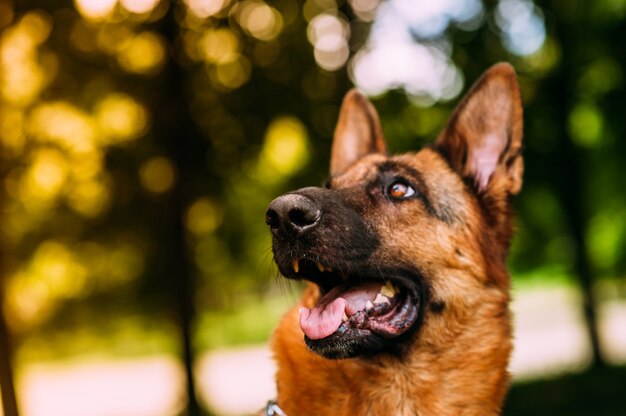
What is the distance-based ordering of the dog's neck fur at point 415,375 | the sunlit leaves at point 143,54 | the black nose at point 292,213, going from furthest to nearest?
1. the sunlit leaves at point 143,54
2. the dog's neck fur at point 415,375
3. the black nose at point 292,213

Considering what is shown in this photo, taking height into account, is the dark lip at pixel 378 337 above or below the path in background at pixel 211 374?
above

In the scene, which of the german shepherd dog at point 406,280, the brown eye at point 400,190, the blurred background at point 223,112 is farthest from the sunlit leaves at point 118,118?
the brown eye at point 400,190

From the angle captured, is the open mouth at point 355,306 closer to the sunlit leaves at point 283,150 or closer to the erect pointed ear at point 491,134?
the erect pointed ear at point 491,134

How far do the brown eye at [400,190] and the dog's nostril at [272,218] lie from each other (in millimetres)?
868

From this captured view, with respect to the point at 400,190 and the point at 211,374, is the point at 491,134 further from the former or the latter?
the point at 211,374

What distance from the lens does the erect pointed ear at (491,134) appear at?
386 centimetres

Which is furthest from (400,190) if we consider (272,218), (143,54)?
(143,54)

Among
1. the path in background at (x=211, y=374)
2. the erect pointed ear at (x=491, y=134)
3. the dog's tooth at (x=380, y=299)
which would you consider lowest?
the path in background at (x=211, y=374)

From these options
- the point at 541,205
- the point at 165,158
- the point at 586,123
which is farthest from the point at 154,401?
the point at 586,123

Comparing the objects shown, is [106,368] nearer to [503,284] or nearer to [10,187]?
[10,187]

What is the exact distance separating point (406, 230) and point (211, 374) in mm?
17373

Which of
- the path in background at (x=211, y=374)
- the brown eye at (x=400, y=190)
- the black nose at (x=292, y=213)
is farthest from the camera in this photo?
the path in background at (x=211, y=374)

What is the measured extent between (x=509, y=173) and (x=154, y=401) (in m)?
14.5

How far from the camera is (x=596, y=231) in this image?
19.4 metres
